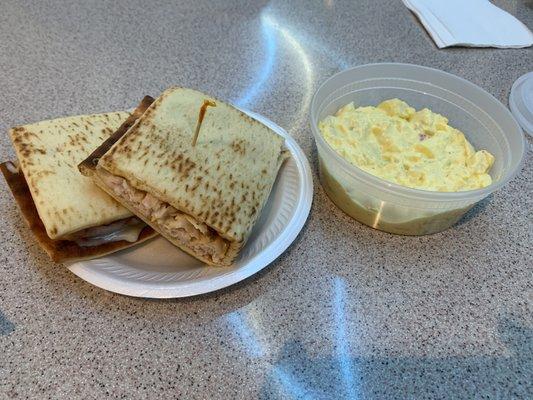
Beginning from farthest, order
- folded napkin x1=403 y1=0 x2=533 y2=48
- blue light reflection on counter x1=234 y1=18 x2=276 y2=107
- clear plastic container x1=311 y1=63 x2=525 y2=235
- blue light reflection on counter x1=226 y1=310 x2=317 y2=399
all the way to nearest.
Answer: folded napkin x1=403 y1=0 x2=533 y2=48, blue light reflection on counter x1=234 y1=18 x2=276 y2=107, clear plastic container x1=311 y1=63 x2=525 y2=235, blue light reflection on counter x1=226 y1=310 x2=317 y2=399

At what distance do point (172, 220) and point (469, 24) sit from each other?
1492 mm

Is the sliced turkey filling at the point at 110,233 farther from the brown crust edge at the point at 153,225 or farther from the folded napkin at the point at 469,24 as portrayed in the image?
the folded napkin at the point at 469,24

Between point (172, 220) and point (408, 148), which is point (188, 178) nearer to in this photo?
point (172, 220)

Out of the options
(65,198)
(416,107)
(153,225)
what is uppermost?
(65,198)

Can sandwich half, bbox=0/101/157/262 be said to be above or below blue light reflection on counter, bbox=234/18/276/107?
above

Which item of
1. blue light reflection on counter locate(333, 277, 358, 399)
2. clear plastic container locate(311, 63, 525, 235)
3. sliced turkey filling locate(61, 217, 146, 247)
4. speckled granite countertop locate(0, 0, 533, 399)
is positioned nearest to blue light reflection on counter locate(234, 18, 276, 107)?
speckled granite countertop locate(0, 0, 533, 399)

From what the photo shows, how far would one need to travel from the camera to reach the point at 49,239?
853 millimetres

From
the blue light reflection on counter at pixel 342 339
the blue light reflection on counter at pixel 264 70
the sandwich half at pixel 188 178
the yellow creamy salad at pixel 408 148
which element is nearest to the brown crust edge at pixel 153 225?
the sandwich half at pixel 188 178

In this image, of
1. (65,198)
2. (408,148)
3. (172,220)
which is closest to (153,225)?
(172,220)

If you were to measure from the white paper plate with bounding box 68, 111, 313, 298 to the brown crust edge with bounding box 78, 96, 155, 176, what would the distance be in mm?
181

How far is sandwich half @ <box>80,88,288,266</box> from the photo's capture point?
2.77 ft

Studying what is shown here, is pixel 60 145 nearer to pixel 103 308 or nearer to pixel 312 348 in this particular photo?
pixel 103 308

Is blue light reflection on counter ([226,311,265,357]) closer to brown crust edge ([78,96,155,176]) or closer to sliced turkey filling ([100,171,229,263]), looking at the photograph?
sliced turkey filling ([100,171,229,263])

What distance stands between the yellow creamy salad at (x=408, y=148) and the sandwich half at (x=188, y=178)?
0.72ft
